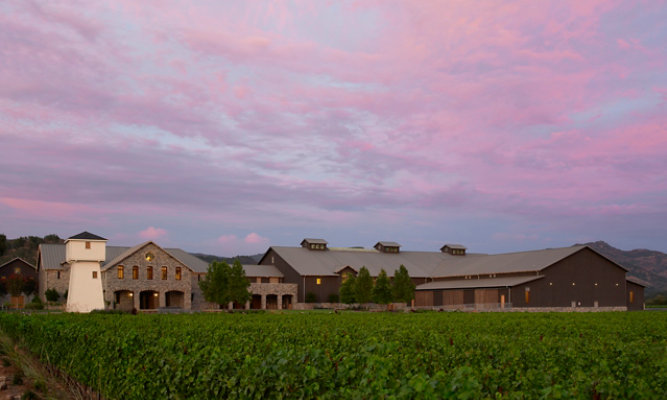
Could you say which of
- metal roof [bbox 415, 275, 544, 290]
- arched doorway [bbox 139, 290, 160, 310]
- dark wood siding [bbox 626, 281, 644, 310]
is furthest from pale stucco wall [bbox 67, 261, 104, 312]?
dark wood siding [bbox 626, 281, 644, 310]

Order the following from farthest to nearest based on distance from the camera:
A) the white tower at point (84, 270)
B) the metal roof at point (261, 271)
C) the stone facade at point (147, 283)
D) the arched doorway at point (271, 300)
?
1. the metal roof at point (261, 271)
2. the arched doorway at point (271, 300)
3. the stone facade at point (147, 283)
4. the white tower at point (84, 270)

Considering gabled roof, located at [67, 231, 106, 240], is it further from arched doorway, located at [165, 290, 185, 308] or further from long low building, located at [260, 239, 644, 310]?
long low building, located at [260, 239, 644, 310]

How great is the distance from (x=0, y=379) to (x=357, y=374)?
47.4ft

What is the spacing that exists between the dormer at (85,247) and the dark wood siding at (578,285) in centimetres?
4673

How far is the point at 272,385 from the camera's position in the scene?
29.1 feet

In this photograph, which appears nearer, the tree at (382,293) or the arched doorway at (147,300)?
the arched doorway at (147,300)

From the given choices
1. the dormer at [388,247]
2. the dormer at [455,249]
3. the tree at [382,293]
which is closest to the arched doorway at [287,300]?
the tree at [382,293]

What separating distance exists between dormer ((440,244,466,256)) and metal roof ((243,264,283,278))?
30.8m

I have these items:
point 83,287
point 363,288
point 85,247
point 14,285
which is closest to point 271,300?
point 363,288

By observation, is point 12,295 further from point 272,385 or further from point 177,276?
point 272,385

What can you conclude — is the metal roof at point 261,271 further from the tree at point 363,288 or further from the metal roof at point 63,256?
the tree at point 363,288

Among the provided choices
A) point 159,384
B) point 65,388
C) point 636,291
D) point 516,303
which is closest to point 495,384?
point 159,384

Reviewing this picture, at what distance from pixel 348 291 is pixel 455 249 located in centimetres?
2854

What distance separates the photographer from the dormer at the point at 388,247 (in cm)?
10050
